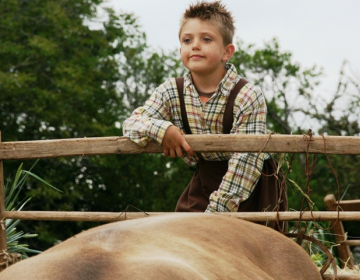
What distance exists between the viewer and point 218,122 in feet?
11.5

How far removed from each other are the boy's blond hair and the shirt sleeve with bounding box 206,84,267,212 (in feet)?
1.35

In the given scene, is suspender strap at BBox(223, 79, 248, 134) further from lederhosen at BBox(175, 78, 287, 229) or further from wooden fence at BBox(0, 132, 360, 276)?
wooden fence at BBox(0, 132, 360, 276)

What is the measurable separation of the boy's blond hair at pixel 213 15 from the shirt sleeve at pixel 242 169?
41 centimetres

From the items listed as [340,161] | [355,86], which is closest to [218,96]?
[355,86]

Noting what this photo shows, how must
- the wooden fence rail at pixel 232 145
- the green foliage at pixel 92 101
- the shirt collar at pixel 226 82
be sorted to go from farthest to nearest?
the green foliage at pixel 92 101 → the shirt collar at pixel 226 82 → the wooden fence rail at pixel 232 145

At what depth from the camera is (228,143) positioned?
2.92 m

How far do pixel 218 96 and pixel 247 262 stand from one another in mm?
1624

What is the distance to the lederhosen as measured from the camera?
3.39 meters

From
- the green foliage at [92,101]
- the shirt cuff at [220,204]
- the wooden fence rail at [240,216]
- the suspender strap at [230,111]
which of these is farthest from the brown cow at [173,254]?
the green foliage at [92,101]

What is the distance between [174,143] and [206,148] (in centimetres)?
16

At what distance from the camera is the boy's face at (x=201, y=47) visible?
11.6 ft

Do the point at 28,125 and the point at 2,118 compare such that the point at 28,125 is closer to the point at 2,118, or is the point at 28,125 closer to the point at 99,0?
the point at 2,118

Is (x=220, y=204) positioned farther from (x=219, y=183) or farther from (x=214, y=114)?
(x=214, y=114)

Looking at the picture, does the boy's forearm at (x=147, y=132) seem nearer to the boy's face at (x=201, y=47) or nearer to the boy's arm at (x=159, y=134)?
the boy's arm at (x=159, y=134)
